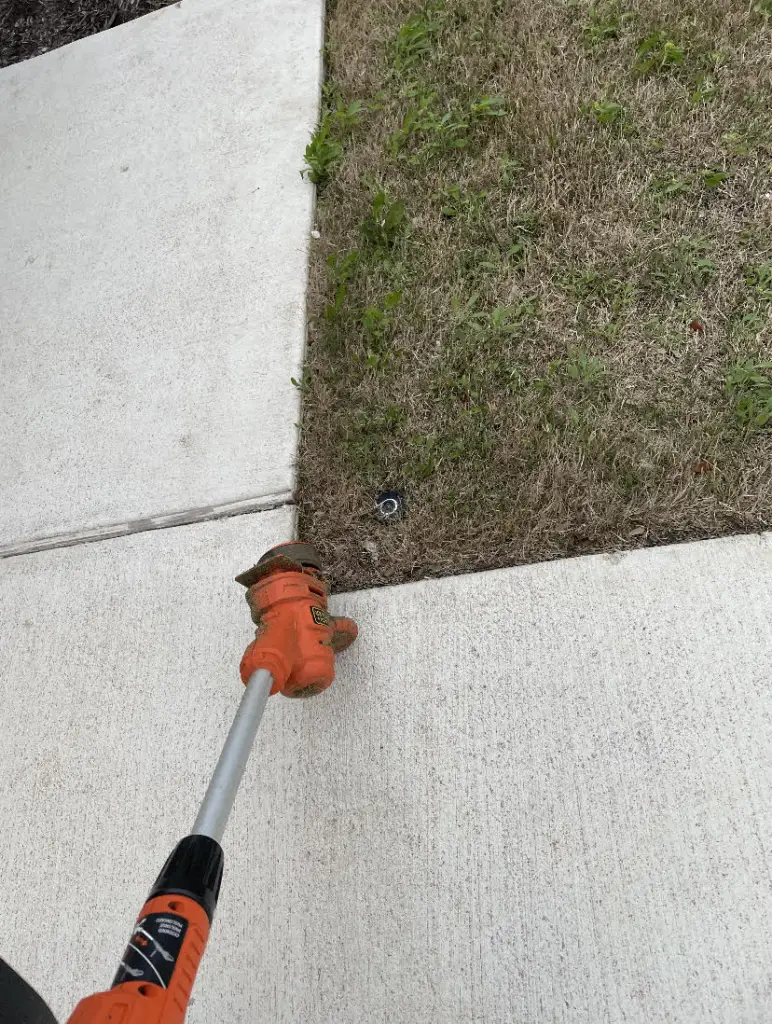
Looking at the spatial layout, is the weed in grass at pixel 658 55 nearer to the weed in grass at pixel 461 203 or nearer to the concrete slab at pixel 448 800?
the weed in grass at pixel 461 203

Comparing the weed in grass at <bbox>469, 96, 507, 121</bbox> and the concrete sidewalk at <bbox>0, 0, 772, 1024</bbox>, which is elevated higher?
the weed in grass at <bbox>469, 96, 507, 121</bbox>

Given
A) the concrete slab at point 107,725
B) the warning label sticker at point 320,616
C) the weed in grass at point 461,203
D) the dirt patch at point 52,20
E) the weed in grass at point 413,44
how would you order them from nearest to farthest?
the warning label sticker at point 320,616
the concrete slab at point 107,725
the weed in grass at point 461,203
the weed in grass at point 413,44
the dirt patch at point 52,20

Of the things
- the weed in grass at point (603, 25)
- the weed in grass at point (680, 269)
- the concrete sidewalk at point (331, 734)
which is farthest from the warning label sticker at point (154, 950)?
the weed in grass at point (603, 25)

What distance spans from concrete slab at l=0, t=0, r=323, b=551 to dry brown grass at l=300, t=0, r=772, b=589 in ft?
0.63

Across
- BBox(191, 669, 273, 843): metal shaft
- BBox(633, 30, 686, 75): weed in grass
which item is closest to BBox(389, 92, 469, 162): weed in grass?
BBox(633, 30, 686, 75): weed in grass

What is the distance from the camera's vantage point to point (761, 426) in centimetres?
218

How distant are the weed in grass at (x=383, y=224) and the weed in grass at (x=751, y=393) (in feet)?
3.89

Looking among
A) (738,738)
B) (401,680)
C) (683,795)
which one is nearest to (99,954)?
(401,680)

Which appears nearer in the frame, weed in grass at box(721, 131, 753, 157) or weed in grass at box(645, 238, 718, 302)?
weed in grass at box(645, 238, 718, 302)

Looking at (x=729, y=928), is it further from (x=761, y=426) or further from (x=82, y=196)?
(x=82, y=196)

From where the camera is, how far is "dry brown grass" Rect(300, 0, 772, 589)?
220 centimetres

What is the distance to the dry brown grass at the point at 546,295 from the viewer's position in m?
2.20

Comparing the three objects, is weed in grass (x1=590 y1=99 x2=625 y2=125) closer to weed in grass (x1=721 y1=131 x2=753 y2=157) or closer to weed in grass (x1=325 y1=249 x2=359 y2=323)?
weed in grass (x1=721 y1=131 x2=753 y2=157)

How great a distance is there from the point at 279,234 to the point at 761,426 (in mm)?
1722
